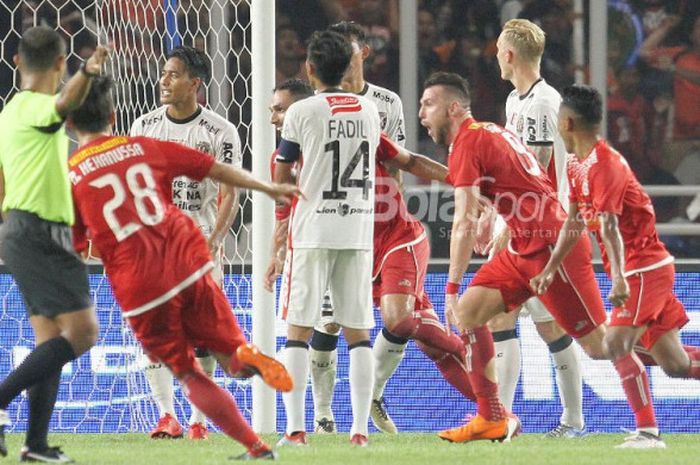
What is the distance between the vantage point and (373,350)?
30.5 feet

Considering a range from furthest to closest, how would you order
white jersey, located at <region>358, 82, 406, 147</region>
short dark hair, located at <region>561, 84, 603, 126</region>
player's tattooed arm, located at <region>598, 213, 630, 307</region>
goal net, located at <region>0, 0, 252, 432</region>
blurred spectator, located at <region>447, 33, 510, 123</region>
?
1. blurred spectator, located at <region>447, 33, 510, 123</region>
2. goal net, located at <region>0, 0, 252, 432</region>
3. white jersey, located at <region>358, 82, 406, 147</region>
4. short dark hair, located at <region>561, 84, 603, 126</region>
5. player's tattooed arm, located at <region>598, 213, 630, 307</region>

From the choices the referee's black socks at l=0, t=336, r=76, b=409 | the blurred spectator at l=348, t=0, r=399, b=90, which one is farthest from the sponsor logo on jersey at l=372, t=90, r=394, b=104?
the blurred spectator at l=348, t=0, r=399, b=90

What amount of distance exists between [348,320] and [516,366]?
1.53 metres

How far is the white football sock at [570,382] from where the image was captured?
888 cm

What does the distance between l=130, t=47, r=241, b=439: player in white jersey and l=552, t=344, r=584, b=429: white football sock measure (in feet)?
6.12

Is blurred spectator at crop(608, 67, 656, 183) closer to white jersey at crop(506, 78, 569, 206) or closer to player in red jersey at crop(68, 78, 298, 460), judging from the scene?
white jersey at crop(506, 78, 569, 206)

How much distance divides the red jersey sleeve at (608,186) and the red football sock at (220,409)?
6.41 ft

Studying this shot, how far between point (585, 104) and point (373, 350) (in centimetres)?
221

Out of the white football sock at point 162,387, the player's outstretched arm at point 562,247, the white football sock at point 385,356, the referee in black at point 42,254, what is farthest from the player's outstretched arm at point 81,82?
the white football sock at point 385,356

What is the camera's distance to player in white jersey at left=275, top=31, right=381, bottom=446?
767cm

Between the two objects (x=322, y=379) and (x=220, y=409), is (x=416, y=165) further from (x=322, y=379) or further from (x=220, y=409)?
(x=220, y=409)

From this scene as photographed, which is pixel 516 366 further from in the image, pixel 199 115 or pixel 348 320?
pixel 199 115

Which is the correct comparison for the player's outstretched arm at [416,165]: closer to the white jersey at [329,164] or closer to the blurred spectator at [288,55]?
the white jersey at [329,164]

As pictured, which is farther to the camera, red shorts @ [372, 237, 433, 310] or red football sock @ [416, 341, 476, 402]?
red football sock @ [416, 341, 476, 402]
